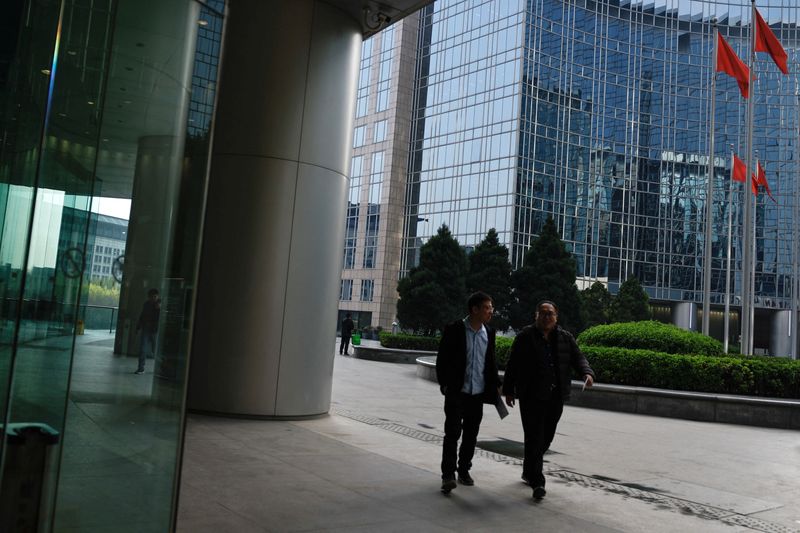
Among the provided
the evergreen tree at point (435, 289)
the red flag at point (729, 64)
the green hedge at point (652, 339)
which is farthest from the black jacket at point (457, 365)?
the evergreen tree at point (435, 289)

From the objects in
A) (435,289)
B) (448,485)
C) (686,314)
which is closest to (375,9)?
(448,485)

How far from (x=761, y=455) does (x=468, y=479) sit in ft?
18.6

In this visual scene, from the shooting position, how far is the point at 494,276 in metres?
39.7

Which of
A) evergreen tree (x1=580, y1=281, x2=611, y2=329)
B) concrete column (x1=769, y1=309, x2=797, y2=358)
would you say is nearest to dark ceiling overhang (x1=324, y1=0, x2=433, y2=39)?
evergreen tree (x1=580, y1=281, x2=611, y2=329)

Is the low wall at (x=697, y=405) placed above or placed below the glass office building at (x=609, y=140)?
below

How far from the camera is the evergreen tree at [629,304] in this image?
50219mm

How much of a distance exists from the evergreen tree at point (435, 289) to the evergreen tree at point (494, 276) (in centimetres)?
182

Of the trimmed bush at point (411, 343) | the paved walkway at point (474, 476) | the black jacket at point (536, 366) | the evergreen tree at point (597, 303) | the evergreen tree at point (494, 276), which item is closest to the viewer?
the paved walkway at point (474, 476)

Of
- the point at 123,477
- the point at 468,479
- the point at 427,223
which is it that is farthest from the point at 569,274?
the point at 123,477

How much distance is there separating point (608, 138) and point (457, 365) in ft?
194

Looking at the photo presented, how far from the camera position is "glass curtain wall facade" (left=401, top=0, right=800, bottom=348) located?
57.4m

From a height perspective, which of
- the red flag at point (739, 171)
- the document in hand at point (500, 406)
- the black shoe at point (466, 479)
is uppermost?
the red flag at point (739, 171)

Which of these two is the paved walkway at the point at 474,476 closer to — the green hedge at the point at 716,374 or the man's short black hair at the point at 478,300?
the man's short black hair at the point at 478,300

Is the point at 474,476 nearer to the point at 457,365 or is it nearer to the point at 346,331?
the point at 457,365
